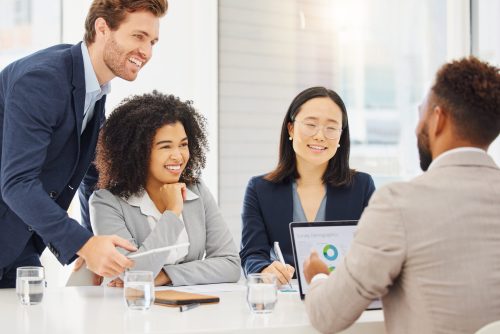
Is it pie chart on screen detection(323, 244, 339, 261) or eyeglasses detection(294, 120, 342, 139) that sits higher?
eyeglasses detection(294, 120, 342, 139)

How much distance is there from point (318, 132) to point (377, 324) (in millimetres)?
1112

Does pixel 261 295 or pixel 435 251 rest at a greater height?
pixel 435 251

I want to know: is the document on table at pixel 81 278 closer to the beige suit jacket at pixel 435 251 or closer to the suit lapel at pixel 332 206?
the suit lapel at pixel 332 206

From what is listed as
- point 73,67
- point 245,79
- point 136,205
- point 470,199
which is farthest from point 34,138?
point 245,79

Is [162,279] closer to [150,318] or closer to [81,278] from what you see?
[81,278]

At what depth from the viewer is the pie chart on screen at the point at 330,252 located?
6.91 ft

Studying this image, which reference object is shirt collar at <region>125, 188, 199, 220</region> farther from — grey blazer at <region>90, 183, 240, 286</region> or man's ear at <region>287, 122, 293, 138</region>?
man's ear at <region>287, 122, 293, 138</region>

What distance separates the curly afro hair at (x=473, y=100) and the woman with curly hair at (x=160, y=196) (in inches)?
45.8

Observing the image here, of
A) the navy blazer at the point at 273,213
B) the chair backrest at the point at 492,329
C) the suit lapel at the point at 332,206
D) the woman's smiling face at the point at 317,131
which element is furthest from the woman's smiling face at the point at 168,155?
the chair backrest at the point at 492,329

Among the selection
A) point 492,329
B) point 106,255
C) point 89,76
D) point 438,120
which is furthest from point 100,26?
point 492,329

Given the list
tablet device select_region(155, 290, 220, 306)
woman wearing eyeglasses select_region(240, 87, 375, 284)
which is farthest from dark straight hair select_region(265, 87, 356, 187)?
tablet device select_region(155, 290, 220, 306)

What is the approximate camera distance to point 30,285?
1.99 meters

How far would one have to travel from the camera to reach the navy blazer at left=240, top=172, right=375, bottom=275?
274 cm

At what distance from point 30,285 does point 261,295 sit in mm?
650
